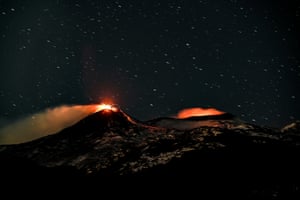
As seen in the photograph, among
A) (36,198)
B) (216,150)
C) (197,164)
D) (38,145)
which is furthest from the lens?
(38,145)

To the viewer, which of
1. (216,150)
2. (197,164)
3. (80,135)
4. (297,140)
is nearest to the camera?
(197,164)

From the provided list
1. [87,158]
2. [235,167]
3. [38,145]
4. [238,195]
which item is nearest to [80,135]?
[38,145]

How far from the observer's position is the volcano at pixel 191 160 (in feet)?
93.4

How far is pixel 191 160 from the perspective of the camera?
38844 mm

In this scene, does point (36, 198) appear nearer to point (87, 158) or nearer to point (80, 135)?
point (87, 158)

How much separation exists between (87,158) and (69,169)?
6334 mm

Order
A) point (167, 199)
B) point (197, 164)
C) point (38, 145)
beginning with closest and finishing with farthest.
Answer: point (167, 199) < point (197, 164) < point (38, 145)

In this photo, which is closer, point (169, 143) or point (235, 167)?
point (235, 167)

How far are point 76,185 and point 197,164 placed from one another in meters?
17.8

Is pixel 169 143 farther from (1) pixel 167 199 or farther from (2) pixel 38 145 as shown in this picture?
(2) pixel 38 145

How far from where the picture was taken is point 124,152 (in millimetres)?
51562

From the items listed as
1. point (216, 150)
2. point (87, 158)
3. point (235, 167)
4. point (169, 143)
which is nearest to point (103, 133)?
point (87, 158)

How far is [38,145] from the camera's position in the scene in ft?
223

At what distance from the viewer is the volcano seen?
Answer: 93.4 feet
